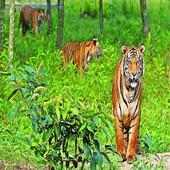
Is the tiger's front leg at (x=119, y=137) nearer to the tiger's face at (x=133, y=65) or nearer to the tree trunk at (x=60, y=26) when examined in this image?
the tiger's face at (x=133, y=65)

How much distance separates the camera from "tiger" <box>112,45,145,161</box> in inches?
318

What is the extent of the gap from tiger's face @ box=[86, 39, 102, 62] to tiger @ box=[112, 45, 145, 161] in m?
5.40

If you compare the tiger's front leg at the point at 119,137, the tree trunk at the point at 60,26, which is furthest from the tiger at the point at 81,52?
the tiger's front leg at the point at 119,137

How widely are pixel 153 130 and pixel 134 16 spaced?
11198mm

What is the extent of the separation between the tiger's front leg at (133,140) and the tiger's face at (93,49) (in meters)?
5.58

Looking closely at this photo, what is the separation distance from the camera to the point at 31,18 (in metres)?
20.5

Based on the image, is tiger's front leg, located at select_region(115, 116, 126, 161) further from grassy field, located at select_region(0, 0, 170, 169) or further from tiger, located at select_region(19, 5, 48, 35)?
tiger, located at select_region(19, 5, 48, 35)

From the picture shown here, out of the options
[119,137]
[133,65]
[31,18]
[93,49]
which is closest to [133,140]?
[119,137]

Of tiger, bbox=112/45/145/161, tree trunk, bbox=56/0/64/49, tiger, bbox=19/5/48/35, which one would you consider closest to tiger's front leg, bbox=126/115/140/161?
tiger, bbox=112/45/145/161

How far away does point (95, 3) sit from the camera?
2303 cm

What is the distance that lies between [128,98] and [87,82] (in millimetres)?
3262

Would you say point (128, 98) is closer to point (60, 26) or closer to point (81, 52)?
point (60, 26)

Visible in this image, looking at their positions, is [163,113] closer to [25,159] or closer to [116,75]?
[116,75]

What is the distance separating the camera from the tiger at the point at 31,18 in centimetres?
2037
